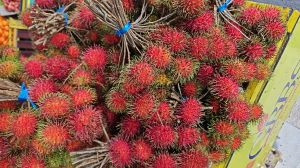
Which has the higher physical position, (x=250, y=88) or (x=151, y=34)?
(x=151, y=34)

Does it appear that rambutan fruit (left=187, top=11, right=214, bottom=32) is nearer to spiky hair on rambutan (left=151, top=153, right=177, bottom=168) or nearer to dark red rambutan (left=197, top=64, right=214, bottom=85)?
dark red rambutan (left=197, top=64, right=214, bottom=85)

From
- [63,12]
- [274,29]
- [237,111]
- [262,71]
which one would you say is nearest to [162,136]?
[237,111]

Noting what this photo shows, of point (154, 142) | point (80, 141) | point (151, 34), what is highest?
point (151, 34)

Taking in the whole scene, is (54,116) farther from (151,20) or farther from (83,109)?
(151,20)

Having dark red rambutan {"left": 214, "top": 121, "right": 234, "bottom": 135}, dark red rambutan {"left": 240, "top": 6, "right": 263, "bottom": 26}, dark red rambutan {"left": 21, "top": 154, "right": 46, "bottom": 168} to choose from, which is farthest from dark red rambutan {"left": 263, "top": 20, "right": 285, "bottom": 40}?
dark red rambutan {"left": 21, "top": 154, "right": 46, "bottom": 168}

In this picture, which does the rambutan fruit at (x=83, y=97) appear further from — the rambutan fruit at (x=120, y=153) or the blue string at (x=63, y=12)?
the blue string at (x=63, y=12)

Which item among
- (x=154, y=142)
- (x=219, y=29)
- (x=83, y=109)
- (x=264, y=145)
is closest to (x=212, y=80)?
(x=219, y=29)

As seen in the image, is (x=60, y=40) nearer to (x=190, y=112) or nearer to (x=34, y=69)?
(x=34, y=69)
